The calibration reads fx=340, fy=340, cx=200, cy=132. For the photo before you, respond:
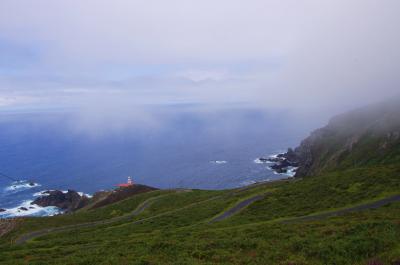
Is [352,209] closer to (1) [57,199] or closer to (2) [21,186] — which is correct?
(1) [57,199]

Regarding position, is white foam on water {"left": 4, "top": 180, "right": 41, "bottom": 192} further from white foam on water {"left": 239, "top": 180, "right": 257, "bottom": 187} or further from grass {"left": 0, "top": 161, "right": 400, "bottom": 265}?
grass {"left": 0, "top": 161, "right": 400, "bottom": 265}

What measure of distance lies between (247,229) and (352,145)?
262 feet

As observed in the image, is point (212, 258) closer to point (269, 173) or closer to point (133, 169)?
point (269, 173)

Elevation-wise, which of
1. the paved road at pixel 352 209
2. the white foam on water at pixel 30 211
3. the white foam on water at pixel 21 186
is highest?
the white foam on water at pixel 21 186

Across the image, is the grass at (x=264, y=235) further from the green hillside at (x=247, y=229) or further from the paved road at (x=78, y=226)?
the paved road at (x=78, y=226)

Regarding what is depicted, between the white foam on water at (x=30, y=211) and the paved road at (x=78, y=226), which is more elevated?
the white foam on water at (x=30, y=211)

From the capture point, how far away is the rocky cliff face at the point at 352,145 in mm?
81262

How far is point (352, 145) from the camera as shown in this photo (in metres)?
98.6

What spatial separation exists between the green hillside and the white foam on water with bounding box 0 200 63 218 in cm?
5536

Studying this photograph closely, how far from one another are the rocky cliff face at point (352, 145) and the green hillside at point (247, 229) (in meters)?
0.79

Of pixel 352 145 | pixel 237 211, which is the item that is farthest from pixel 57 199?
pixel 352 145

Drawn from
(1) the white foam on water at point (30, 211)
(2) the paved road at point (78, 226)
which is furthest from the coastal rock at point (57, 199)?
(2) the paved road at point (78, 226)

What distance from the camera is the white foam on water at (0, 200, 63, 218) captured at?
Answer: 107 m

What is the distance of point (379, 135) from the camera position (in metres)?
95.0
